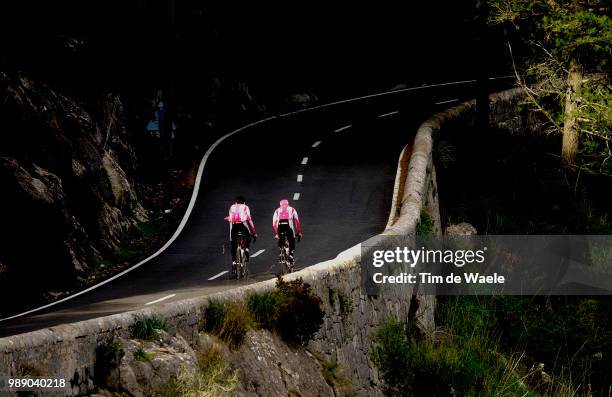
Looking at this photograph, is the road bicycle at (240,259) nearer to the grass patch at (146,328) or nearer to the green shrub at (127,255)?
the green shrub at (127,255)

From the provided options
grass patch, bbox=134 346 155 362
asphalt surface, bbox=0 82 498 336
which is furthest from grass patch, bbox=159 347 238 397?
asphalt surface, bbox=0 82 498 336

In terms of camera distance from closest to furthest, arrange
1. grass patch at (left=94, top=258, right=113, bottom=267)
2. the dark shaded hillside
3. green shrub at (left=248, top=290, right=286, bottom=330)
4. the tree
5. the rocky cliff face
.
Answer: green shrub at (left=248, top=290, right=286, bottom=330), the rocky cliff face, the dark shaded hillside, grass patch at (left=94, top=258, right=113, bottom=267), the tree

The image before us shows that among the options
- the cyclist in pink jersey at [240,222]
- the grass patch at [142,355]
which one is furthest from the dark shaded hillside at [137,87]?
the grass patch at [142,355]

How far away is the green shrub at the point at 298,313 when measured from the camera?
1259 cm

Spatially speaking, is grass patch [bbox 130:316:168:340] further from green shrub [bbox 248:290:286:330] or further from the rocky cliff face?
the rocky cliff face

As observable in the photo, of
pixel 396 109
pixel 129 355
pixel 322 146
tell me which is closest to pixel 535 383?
pixel 129 355

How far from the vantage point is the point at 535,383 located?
21.7 m

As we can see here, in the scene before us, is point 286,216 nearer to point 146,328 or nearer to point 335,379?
point 335,379

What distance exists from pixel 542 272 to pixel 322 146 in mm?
12353

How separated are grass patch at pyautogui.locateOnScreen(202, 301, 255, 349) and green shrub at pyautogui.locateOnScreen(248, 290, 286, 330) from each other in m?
0.60

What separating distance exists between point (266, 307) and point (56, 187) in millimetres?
12892

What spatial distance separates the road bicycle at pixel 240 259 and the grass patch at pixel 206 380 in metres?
9.79

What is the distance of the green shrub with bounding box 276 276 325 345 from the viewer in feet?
41.3

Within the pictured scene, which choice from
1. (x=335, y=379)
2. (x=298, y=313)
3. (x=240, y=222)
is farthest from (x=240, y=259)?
(x=298, y=313)
